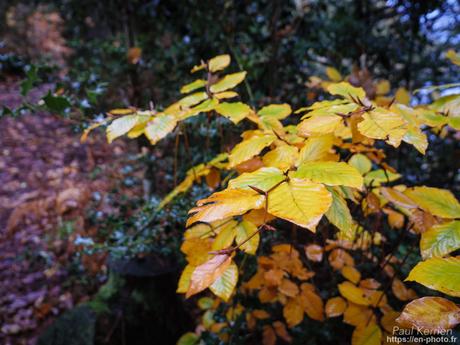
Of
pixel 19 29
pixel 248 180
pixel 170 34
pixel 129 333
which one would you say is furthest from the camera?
pixel 19 29

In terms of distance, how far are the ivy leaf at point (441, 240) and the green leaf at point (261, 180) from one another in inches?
14.1

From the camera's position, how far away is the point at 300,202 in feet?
1.49

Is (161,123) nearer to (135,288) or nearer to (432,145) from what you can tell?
(135,288)

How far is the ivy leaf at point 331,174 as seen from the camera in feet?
1.64

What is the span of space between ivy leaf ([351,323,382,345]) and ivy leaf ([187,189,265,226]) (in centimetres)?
60

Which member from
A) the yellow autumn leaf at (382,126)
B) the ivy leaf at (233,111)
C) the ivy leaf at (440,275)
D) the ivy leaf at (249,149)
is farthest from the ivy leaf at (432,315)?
the ivy leaf at (233,111)

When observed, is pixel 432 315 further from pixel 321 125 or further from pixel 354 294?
pixel 354 294

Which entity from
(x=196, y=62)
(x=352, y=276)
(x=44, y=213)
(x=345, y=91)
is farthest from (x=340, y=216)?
(x=44, y=213)

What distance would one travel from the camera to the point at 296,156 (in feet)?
2.16

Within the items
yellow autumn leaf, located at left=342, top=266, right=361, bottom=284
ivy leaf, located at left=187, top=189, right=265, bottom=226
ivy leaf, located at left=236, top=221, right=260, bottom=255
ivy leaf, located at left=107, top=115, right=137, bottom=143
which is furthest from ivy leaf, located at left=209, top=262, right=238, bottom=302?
yellow autumn leaf, located at left=342, top=266, right=361, bottom=284

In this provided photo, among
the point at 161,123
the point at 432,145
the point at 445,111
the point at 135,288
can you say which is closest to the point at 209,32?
the point at 161,123

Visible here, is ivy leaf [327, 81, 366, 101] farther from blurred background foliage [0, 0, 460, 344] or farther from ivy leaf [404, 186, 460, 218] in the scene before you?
blurred background foliage [0, 0, 460, 344]

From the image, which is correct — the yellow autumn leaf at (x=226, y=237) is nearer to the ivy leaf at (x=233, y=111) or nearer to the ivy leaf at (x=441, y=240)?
the ivy leaf at (x=233, y=111)

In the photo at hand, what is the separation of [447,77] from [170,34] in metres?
2.46
